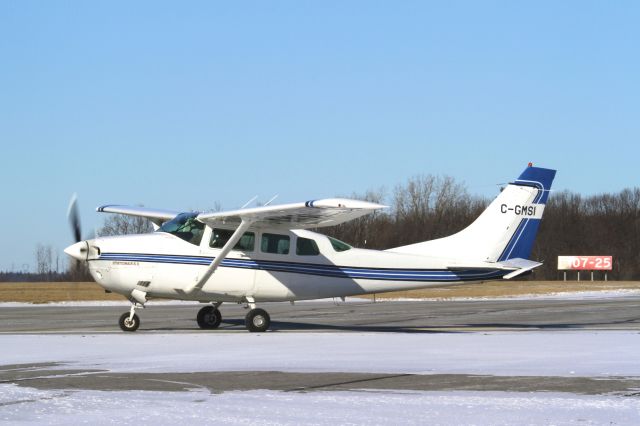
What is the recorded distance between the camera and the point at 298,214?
63.2 ft

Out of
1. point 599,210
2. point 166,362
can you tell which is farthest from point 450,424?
point 599,210

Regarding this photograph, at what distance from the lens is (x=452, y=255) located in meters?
22.1

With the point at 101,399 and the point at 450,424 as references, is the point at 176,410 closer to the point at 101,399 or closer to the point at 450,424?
the point at 101,399

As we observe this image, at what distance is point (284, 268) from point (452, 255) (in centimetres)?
419

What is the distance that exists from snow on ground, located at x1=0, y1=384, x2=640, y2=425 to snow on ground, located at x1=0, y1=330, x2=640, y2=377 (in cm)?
229

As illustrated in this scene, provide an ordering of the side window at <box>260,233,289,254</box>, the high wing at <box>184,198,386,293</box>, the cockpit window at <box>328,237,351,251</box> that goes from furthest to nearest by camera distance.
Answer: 1. the cockpit window at <box>328,237,351,251</box>
2. the side window at <box>260,233,289,254</box>
3. the high wing at <box>184,198,386,293</box>

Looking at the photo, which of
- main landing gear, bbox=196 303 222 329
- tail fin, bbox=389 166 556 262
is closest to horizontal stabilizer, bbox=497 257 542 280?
tail fin, bbox=389 166 556 262

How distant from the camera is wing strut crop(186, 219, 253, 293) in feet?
65.0

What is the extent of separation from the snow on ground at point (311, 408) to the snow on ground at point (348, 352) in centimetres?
229

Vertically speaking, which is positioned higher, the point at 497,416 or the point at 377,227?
the point at 377,227

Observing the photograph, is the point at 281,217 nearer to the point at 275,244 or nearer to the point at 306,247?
the point at 275,244

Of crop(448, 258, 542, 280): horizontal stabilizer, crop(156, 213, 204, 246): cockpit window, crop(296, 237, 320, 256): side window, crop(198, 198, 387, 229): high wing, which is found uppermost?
crop(198, 198, 387, 229): high wing

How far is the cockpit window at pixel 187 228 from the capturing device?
20.5m

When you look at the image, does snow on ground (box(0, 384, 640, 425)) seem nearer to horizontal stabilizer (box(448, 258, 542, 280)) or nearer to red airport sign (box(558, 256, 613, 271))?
horizontal stabilizer (box(448, 258, 542, 280))
